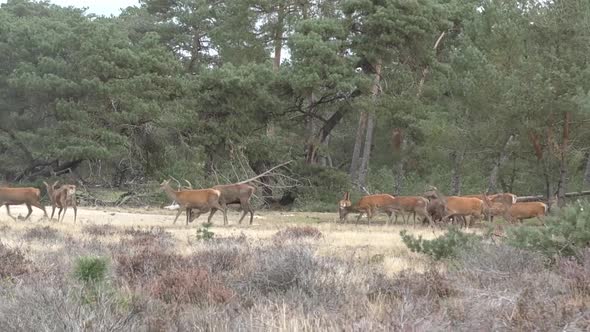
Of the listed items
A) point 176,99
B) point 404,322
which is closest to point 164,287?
point 404,322

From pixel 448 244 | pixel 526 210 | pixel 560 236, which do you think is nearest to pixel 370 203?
pixel 526 210

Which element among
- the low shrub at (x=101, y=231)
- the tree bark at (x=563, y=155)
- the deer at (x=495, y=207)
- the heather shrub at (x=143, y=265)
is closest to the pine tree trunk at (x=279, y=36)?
the deer at (x=495, y=207)

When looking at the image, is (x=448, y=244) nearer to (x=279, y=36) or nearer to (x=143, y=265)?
(x=143, y=265)

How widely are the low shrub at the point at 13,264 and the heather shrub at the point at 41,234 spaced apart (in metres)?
3.85

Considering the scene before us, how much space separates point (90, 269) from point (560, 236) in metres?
6.15

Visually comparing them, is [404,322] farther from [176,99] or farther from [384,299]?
[176,99]

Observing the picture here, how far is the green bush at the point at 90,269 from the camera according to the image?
23.7ft

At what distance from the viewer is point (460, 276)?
816 centimetres

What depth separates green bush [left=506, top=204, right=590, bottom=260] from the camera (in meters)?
9.37

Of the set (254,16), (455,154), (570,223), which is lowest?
(570,223)

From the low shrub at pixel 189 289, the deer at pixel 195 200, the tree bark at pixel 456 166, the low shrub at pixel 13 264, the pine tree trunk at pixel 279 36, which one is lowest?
the low shrub at pixel 13 264

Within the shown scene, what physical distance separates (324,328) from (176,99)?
2764 centimetres

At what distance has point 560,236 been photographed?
31.6 feet

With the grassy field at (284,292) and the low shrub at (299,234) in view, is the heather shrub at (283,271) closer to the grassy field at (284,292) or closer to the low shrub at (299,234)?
the grassy field at (284,292)
